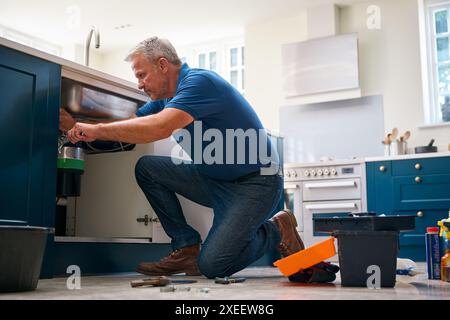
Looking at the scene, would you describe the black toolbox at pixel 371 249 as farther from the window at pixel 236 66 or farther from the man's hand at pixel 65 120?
the window at pixel 236 66

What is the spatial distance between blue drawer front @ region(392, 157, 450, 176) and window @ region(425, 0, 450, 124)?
2.44 feet

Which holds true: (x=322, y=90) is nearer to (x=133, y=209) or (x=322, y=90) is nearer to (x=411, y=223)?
(x=133, y=209)

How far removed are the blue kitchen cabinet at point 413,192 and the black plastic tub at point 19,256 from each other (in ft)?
11.6

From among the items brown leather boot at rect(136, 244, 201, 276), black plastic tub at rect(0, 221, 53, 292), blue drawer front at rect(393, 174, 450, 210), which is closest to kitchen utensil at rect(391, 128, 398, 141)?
blue drawer front at rect(393, 174, 450, 210)

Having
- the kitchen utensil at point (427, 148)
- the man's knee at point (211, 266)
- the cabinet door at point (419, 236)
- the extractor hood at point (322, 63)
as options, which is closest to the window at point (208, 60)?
the extractor hood at point (322, 63)

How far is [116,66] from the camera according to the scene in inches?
294

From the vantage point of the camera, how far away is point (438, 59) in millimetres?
5453

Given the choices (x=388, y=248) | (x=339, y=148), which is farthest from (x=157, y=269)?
(x=339, y=148)

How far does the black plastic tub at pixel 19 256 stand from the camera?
156 cm

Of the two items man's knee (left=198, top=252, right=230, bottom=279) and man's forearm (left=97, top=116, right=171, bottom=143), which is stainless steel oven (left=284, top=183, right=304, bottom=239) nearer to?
man's knee (left=198, top=252, right=230, bottom=279)

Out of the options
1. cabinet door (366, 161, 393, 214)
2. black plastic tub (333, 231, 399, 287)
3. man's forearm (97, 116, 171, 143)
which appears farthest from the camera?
cabinet door (366, 161, 393, 214)

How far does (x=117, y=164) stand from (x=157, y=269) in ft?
2.32

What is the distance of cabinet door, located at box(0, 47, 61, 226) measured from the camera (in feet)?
6.80

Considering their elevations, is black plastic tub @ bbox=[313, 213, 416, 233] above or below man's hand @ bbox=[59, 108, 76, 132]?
below
